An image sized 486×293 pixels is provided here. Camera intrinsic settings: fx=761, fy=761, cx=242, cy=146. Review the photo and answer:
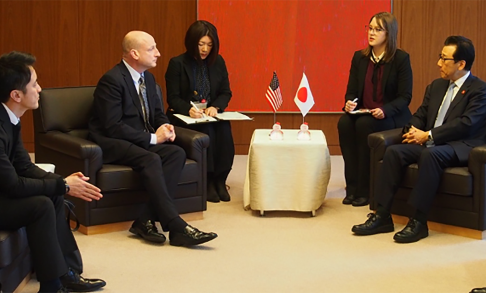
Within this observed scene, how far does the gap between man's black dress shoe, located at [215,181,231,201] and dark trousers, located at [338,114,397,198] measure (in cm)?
96

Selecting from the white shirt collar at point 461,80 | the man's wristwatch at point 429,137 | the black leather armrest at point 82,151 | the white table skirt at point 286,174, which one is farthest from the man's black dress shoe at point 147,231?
the white shirt collar at point 461,80

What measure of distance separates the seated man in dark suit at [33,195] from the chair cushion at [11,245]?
6cm

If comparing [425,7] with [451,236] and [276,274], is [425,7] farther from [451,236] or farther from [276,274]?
[276,274]

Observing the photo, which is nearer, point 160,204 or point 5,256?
point 5,256

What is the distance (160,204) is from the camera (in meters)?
4.80

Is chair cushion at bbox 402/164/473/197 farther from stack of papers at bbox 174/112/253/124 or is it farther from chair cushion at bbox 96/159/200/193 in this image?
chair cushion at bbox 96/159/200/193

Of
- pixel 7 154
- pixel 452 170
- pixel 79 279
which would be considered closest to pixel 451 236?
pixel 452 170

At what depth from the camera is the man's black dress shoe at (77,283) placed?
3893mm

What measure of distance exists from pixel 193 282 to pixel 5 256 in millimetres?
1040

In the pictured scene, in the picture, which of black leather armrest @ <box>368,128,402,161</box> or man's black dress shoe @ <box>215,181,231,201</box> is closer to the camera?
black leather armrest @ <box>368,128,402,161</box>

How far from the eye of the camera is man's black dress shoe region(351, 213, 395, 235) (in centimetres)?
503

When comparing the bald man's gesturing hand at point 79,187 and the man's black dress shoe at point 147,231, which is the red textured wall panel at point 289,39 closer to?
the man's black dress shoe at point 147,231

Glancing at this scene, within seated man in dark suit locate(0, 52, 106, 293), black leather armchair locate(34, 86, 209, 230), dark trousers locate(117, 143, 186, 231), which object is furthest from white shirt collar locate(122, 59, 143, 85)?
seated man in dark suit locate(0, 52, 106, 293)

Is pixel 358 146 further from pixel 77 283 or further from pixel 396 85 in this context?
pixel 77 283
